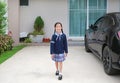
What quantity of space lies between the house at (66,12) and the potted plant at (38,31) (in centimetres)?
49

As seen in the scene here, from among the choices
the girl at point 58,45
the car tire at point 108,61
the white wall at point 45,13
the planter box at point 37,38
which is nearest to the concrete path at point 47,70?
the car tire at point 108,61

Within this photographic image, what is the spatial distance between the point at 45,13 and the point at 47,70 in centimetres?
742

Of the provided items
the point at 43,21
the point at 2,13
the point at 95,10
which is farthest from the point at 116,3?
the point at 2,13

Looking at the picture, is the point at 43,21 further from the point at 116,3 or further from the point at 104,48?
the point at 104,48

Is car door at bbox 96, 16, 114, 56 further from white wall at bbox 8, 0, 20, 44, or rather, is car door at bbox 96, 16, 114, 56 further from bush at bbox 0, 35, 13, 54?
white wall at bbox 8, 0, 20, 44

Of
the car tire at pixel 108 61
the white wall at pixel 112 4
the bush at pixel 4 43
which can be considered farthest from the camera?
the white wall at pixel 112 4

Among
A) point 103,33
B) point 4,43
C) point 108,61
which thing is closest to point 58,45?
point 108,61

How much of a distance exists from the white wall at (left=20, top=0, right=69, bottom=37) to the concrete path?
434 centimetres

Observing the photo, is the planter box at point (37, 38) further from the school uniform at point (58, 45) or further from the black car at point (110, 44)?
the school uniform at point (58, 45)

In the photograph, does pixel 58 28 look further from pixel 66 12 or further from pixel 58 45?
pixel 66 12

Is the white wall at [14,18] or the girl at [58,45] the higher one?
the white wall at [14,18]

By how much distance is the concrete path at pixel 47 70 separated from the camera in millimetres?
7301

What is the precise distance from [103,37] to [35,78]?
7.16ft

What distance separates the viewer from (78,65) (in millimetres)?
9125
